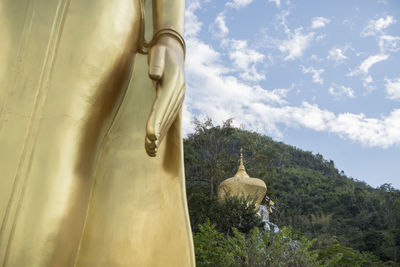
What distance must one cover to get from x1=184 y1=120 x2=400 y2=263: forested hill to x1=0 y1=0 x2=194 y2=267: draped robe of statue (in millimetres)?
10518

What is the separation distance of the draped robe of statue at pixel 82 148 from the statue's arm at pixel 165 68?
0.40 ft

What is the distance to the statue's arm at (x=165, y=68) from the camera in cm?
151

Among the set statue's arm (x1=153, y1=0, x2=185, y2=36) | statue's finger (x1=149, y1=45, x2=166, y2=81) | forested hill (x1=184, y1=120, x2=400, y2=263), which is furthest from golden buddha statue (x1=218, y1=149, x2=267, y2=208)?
statue's finger (x1=149, y1=45, x2=166, y2=81)

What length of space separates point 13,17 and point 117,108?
55 centimetres

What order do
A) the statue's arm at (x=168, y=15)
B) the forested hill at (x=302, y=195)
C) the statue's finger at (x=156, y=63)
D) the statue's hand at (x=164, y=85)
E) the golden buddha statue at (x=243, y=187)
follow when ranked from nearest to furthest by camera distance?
1. the statue's hand at (x=164, y=85)
2. the statue's finger at (x=156, y=63)
3. the statue's arm at (x=168, y=15)
4. the golden buddha statue at (x=243, y=187)
5. the forested hill at (x=302, y=195)

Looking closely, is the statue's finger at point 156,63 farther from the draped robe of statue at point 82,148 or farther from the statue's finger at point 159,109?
the draped robe of statue at point 82,148

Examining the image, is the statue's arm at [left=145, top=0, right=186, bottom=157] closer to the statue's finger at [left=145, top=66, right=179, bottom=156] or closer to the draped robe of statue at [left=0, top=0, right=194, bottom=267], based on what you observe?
the statue's finger at [left=145, top=66, right=179, bottom=156]

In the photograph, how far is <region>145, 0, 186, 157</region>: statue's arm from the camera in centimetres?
151

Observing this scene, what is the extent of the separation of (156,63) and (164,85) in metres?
0.10

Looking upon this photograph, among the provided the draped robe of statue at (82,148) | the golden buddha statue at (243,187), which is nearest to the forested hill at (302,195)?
the golden buddha statue at (243,187)

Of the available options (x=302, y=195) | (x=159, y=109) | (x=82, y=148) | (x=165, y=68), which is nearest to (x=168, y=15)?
(x=165, y=68)

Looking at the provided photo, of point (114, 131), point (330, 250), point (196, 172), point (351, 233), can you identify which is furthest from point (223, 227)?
point (351, 233)

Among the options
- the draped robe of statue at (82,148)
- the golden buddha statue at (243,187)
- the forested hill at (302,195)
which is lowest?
the draped robe of statue at (82,148)

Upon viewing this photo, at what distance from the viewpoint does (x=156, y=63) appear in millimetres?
1671
